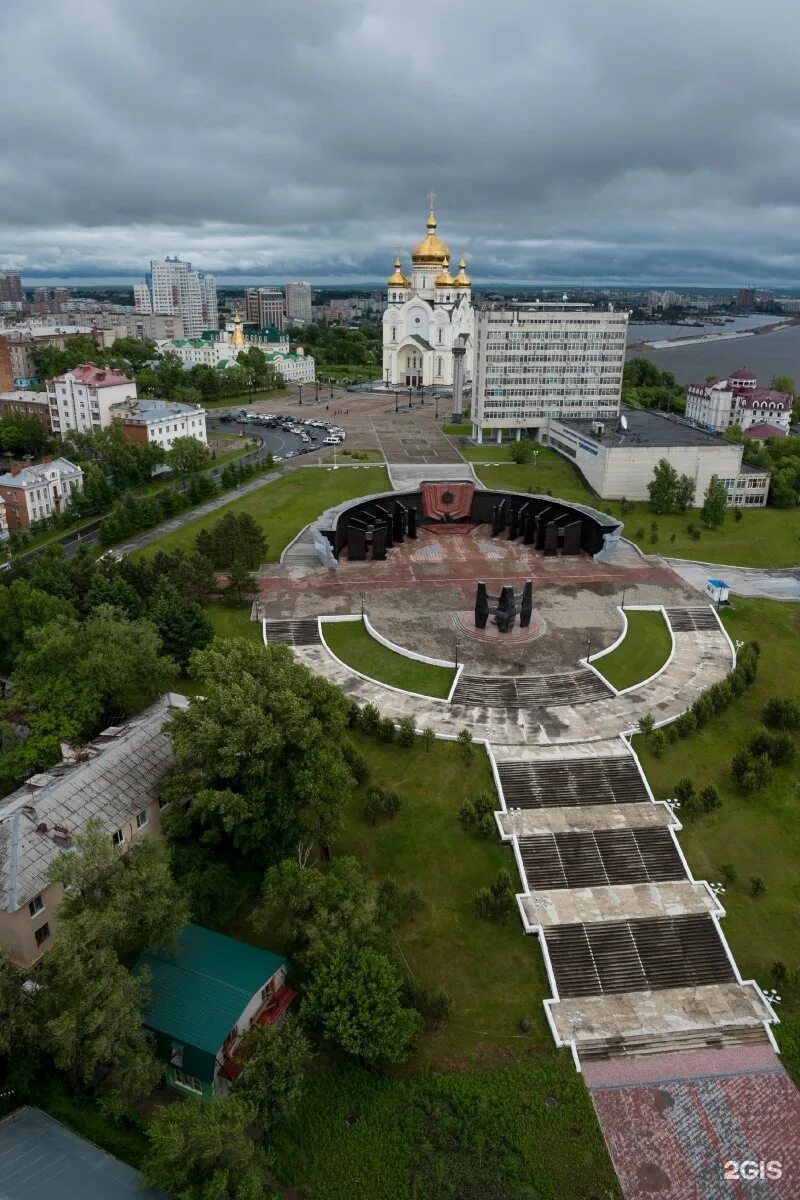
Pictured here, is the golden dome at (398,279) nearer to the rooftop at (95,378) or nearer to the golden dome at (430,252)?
the golden dome at (430,252)

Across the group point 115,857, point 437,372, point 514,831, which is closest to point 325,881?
point 115,857

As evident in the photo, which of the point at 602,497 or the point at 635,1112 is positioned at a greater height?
the point at 602,497

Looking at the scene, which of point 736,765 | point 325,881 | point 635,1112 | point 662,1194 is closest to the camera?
point 662,1194

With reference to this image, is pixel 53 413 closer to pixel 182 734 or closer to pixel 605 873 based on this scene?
pixel 182 734

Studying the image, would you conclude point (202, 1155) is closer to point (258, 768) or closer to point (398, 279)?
point (258, 768)

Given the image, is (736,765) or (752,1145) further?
(736,765)

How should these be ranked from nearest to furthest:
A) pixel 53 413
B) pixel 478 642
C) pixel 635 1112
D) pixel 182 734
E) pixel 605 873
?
1. pixel 635 1112
2. pixel 182 734
3. pixel 605 873
4. pixel 478 642
5. pixel 53 413

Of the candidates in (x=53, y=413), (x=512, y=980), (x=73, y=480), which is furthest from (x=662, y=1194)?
(x=53, y=413)

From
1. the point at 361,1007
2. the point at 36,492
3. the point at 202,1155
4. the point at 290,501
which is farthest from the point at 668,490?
the point at 202,1155

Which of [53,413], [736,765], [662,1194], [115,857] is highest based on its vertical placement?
[53,413]
